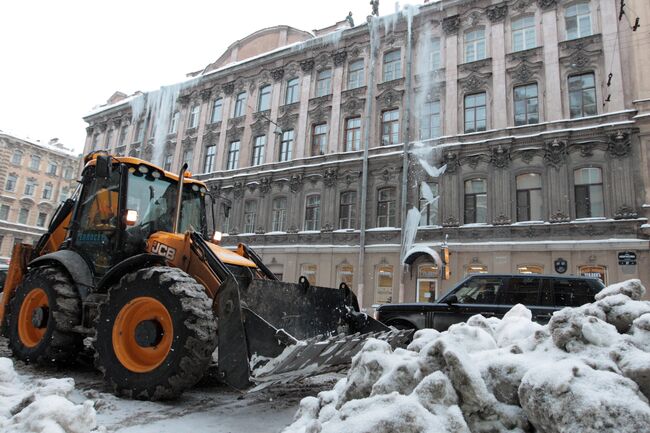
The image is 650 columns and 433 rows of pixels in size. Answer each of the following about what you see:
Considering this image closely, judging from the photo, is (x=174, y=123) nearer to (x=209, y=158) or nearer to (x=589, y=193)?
(x=209, y=158)

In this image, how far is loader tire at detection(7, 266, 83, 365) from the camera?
561cm

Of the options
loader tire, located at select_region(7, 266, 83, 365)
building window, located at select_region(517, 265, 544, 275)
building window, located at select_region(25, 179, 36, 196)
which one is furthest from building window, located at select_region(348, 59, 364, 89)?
building window, located at select_region(25, 179, 36, 196)

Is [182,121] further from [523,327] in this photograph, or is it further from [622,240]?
[523,327]

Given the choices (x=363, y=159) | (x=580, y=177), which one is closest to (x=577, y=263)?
(x=580, y=177)

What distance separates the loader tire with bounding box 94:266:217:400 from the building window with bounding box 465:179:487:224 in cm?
1519

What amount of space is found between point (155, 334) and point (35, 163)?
191 feet

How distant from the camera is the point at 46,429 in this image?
9.42 ft

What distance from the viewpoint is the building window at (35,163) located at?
51.2 m

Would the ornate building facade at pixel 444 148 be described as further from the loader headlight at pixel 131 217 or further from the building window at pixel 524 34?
the loader headlight at pixel 131 217

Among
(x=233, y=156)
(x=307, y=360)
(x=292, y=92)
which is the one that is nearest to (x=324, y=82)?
(x=292, y=92)

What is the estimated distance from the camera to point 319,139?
22875 mm

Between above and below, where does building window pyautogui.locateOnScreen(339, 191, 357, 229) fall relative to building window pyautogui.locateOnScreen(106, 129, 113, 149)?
below

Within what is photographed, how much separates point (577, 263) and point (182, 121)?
2452 centimetres

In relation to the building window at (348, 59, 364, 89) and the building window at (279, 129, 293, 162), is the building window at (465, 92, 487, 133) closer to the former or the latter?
the building window at (348, 59, 364, 89)
